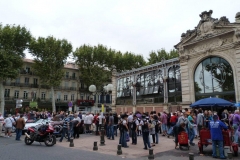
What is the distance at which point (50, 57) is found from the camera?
36375mm

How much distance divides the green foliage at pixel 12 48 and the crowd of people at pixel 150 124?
1263 cm

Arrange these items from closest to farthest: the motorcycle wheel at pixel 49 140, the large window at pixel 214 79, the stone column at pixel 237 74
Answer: the motorcycle wheel at pixel 49 140 → the stone column at pixel 237 74 → the large window at pixel 214 79

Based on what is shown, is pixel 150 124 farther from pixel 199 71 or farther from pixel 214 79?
pixel 199 71

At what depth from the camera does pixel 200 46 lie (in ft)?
63.9

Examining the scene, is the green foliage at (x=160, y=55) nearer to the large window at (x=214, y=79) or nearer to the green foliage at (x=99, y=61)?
the green foliage at (x=99, y=61)

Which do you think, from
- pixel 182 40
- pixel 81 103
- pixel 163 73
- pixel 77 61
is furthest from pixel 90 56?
pixel 182 40

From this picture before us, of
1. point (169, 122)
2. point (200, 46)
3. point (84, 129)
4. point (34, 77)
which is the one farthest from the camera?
point (34, 77)

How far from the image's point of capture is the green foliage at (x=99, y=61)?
1554 inches

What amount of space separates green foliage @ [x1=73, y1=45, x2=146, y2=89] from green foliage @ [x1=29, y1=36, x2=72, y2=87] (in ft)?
11.9

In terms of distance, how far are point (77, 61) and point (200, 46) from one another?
87.7 feet

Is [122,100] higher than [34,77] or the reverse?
the reverse

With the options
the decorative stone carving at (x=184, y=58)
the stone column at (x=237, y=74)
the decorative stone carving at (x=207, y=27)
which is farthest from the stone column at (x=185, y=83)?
the stone column at (x=237, y=74)

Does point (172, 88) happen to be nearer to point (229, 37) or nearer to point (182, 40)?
point (182, 40)

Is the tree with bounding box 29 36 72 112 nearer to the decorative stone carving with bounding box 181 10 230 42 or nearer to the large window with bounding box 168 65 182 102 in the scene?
the large window with bounding box 168 65 182 102
